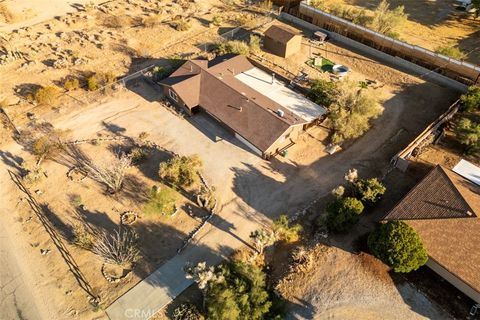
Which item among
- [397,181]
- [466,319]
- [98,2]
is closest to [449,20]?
[397,181]

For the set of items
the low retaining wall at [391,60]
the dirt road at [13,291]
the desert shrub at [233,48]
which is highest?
the low retaining wall at [391,60]

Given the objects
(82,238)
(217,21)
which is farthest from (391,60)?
(82,238)

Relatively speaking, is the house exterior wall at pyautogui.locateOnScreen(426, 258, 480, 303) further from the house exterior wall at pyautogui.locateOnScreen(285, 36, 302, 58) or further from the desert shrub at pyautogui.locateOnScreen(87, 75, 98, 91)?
the desert shrub at pyautogui.locateOnScreen(87, 75, 98, 91)

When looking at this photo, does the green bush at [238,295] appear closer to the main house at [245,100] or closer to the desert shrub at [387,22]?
the main house at [245,100]

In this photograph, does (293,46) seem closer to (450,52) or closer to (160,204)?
(450,52)

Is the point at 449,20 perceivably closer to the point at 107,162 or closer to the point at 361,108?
the point at 361,108

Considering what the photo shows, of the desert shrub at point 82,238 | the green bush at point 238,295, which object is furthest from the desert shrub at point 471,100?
the desert shrub at point 82,238

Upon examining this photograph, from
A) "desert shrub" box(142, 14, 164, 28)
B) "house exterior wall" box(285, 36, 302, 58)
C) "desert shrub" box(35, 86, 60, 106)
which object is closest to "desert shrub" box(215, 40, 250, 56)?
"house exterior wall" box(285, 36, 302, 58)
